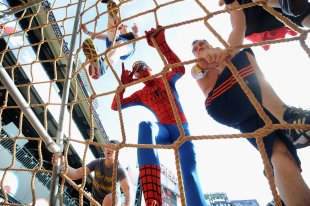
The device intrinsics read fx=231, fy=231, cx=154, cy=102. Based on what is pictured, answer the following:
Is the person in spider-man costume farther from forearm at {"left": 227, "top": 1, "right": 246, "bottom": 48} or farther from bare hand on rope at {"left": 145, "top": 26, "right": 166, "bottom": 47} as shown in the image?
forearm at {"left": 227, "top": 1, "right": 246, "bottom": 48}

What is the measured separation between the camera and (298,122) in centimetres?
47

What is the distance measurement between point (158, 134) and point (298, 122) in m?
0.49

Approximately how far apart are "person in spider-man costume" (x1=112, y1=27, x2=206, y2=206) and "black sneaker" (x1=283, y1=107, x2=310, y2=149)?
0.93 ft

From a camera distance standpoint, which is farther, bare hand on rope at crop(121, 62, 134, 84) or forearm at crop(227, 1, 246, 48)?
bare hand on rope at crop(121, 62, 134, 84)

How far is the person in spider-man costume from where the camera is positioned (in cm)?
65

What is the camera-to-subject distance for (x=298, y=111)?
48cm

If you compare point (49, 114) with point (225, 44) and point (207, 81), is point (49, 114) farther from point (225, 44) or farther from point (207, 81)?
point (225, 44)

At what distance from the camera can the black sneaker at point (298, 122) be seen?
0.47 metres

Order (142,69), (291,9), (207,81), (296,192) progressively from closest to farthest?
1. (296,192)
2. (291,9)
3. (207,81)
4. (142,69)

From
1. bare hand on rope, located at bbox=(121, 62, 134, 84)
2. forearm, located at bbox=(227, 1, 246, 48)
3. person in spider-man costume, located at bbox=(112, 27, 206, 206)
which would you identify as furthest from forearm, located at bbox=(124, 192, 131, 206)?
forearm, located at bbox=(227, 1, 246, 48)

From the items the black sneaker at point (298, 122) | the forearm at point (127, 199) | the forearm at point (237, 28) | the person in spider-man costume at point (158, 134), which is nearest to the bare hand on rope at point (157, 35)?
the person in spider-man costume at point (158, 134)

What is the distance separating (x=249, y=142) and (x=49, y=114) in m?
3.64

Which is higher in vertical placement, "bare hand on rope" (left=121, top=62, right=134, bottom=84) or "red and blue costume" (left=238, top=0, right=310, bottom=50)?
"bare hand on rope" (left=121, top=62, right=134, bottom=84)

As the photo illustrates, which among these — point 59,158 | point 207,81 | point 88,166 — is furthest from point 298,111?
point 88,166
